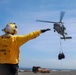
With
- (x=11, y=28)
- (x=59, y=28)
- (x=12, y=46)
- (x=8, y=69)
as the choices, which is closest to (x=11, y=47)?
(x=12, y=46)

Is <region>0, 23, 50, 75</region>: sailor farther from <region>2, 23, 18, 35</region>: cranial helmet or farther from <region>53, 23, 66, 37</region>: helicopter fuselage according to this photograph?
<region>53, 23, 66, 37</region>: helicopter fuselage

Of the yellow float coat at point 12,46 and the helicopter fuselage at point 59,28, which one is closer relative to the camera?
the yellow float coat at point 12,46

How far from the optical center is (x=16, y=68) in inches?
378

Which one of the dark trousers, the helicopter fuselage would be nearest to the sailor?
the dark trousers

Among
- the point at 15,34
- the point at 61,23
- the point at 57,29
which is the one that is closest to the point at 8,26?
the point at 15,34

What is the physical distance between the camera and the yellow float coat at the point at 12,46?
9591 millimetres

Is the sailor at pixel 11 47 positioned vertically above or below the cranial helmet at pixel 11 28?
below

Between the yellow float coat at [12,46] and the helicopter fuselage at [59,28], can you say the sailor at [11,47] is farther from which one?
the helicopter fuselage at [59,28]

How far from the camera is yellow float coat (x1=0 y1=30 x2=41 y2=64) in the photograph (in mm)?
9591

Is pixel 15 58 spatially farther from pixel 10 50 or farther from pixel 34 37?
pixel 34 37

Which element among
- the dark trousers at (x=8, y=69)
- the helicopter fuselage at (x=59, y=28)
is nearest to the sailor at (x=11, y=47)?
the dark trousers at (x=8, y=69)

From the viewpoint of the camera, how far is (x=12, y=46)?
9.73 meters

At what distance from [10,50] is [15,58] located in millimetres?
325

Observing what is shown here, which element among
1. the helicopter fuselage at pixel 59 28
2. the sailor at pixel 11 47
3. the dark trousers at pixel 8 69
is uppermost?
the helicopter fuselage at pixel 59 28
